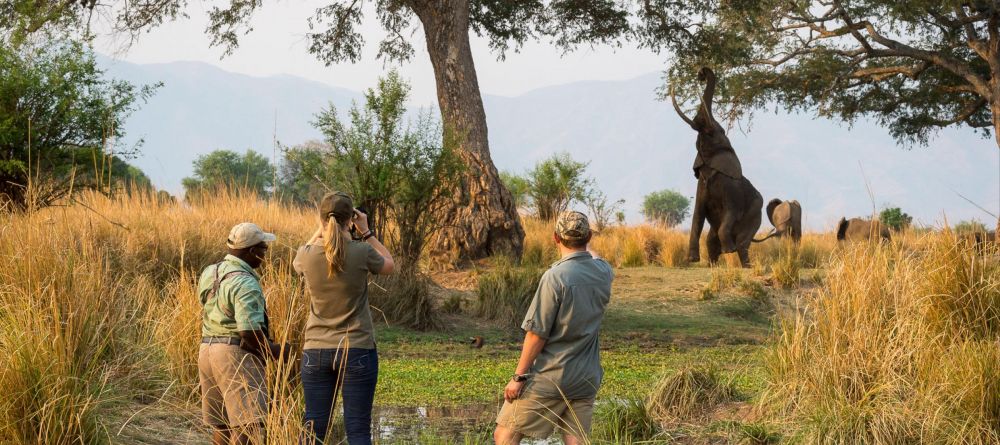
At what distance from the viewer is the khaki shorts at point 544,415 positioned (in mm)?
5355

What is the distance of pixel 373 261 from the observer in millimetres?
5652

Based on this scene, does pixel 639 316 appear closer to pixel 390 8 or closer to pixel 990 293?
pixel 990 293

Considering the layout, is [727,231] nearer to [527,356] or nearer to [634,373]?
[634,373]

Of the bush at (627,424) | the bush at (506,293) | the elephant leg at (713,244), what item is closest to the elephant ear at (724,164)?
the elephant leg at (713,244)

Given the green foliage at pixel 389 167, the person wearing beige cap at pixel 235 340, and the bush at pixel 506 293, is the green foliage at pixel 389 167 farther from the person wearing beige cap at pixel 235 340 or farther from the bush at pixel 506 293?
the person wearing beige cap at pixel 235 340

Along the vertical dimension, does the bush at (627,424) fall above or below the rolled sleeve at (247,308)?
below

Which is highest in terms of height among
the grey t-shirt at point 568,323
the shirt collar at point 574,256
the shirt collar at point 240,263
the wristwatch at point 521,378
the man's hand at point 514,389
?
the shirt collar at point 574,256

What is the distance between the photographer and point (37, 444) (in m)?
5.18

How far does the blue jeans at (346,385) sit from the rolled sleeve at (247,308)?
0.32 meters

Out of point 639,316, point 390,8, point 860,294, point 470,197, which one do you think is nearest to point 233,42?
point 390,8

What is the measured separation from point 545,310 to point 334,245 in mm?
1101

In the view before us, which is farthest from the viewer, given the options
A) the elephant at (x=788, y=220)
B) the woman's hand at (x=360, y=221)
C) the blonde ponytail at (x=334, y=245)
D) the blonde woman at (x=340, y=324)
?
the elephant at (x=788, y=220)

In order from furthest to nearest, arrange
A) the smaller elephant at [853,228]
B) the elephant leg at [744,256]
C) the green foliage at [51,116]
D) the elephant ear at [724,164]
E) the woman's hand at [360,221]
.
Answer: the smaller elephant at [853,228]
the elephant leg at [744,256]
the elephant ear at [724,164]
the green foliage at [51,116]
the woman's hand at [360,221]

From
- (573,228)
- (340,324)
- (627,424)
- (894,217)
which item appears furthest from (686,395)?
(894,217)
